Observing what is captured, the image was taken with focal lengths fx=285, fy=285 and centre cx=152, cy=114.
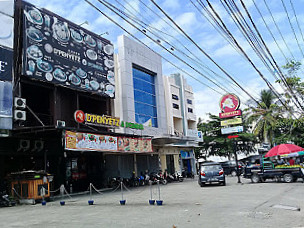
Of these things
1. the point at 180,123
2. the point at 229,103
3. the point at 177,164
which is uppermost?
the point at 180,123

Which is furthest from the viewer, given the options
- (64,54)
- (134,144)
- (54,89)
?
(134,144)

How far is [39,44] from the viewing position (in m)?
19.0

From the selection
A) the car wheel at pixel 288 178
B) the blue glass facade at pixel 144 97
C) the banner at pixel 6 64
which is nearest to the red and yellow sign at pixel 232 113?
the car wheel at pixel 288 178

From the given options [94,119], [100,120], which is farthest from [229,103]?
[94,119]

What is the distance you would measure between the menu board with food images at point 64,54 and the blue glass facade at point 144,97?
20.1ft

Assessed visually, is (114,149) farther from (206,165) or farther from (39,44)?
(39,44)

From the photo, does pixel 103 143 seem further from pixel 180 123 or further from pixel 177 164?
pixel 180 123

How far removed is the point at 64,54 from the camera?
20.7m

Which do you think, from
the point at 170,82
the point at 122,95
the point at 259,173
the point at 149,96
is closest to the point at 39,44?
the point at 122,95

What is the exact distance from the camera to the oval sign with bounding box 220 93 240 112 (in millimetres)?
25181

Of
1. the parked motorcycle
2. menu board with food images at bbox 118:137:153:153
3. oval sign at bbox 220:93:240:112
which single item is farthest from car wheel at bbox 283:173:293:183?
the parked motorcycle

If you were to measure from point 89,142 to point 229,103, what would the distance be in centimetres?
1320

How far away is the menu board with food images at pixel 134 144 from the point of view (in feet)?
73.4

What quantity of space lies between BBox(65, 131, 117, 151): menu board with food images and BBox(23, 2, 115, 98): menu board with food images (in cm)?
425
